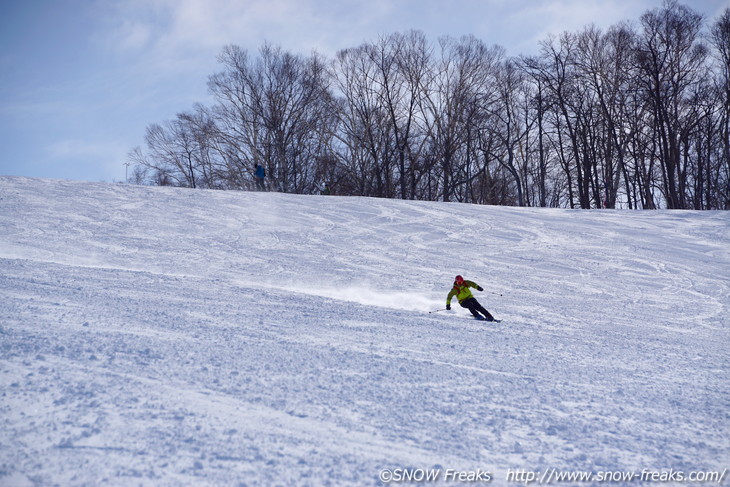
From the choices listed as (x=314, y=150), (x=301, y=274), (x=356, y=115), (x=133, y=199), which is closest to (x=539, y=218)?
(x=301, y=274)

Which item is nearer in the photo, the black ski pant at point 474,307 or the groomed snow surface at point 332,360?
the groomed snow surface at point 332,360

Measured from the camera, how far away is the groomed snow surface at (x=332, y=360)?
3787 millimetres

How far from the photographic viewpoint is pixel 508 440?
4145 millimetres

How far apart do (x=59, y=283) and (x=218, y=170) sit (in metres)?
29.7

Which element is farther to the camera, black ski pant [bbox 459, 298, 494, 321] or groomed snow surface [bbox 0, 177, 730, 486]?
black ski pant [bbox 459, 298, 494, 321]

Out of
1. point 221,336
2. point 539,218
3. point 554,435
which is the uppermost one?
point 539,218

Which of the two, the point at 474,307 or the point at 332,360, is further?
the point at 474,307

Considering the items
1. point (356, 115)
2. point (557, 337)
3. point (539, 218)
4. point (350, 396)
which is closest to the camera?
point (350, 396)

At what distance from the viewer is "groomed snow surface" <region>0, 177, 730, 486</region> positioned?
3787 millimetres

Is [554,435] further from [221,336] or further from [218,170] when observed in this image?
[218,170]

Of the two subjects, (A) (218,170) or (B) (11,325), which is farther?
(A) (218,170)

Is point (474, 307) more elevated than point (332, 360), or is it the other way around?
point (474, 307)

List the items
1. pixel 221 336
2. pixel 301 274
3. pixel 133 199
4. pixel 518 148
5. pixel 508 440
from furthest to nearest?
pixel 518 148
pixel 133 199
pixel 301 274
pixel 221 336
pixel 508 440

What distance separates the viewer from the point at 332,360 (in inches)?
224
